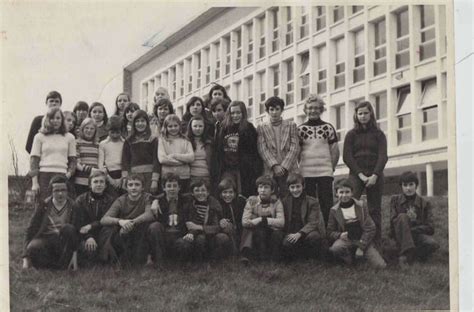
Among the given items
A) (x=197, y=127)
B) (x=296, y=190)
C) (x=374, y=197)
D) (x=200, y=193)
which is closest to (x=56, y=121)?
(x=197, y=127)

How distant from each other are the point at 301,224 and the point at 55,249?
5.01ft

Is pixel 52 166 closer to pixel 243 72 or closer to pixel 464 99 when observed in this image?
pixel 243 72

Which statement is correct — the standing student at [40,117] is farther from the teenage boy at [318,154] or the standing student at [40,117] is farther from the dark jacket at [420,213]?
the dark jacket at [420,213]

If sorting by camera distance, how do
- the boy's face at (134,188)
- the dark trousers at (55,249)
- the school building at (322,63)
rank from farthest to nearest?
1. the school building at (322,63)
2. the boy's face at (134,188)
3. the dark trousers at (55,249)

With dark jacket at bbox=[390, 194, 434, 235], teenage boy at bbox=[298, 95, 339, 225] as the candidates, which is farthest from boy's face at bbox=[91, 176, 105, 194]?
dark jacket at bbox=[390, 194, 434, 235]

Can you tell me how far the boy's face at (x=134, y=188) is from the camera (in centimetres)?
484

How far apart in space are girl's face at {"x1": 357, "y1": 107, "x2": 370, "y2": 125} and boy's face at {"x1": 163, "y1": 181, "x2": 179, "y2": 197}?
1292 millimetres

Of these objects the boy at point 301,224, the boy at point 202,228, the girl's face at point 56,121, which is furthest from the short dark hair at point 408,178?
the girl's face at point 56,121

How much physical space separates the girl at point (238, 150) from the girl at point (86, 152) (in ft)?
2.62

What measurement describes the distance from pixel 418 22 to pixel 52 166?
9.50 ft

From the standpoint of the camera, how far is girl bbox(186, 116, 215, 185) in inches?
197

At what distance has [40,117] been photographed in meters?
5.02

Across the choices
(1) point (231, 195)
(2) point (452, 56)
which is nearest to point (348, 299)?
(1) point (231, 195)

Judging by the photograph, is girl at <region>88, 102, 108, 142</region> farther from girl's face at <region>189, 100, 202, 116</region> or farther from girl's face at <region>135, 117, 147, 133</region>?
girl's face at <region>189, 100, 202, 116</region>
